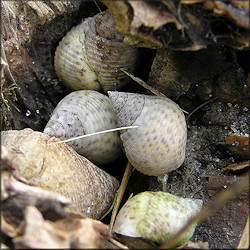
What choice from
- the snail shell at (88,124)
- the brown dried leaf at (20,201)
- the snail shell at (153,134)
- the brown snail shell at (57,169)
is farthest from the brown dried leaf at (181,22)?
the brown dried leaf at (20,201)

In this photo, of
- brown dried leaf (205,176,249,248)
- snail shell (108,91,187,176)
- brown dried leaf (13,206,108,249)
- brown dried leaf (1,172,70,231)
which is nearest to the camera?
brown dried leaf (13,206,108,249)

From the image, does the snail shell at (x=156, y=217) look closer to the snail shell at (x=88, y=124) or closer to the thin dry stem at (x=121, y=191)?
the thin dry stem at (x=121, y=191)

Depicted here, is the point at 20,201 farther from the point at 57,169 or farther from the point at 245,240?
the point at 245,240

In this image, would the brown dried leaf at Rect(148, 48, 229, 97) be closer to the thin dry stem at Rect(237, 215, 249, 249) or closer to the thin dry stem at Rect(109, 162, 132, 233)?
the thin dry stem at Rect(109, 162, 132, 233)

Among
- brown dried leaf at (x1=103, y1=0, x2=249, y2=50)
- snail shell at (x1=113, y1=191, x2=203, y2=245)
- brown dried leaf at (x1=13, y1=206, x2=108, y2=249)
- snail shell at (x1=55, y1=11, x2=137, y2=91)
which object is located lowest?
Answer: snail shell at (x1=113, y1=191, x2=203, y2=245)

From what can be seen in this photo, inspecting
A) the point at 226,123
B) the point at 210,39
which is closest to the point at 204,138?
the point at 226,123

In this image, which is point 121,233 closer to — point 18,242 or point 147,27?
point 18,242

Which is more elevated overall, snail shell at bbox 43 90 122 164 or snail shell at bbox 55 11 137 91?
snail shell at bbox 55 11 137 91

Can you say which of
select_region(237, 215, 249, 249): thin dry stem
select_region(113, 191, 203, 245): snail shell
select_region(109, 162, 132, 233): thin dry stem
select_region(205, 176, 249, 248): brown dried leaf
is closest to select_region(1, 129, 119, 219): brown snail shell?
select_region(109, 162, 132, 233): thin dry stem
